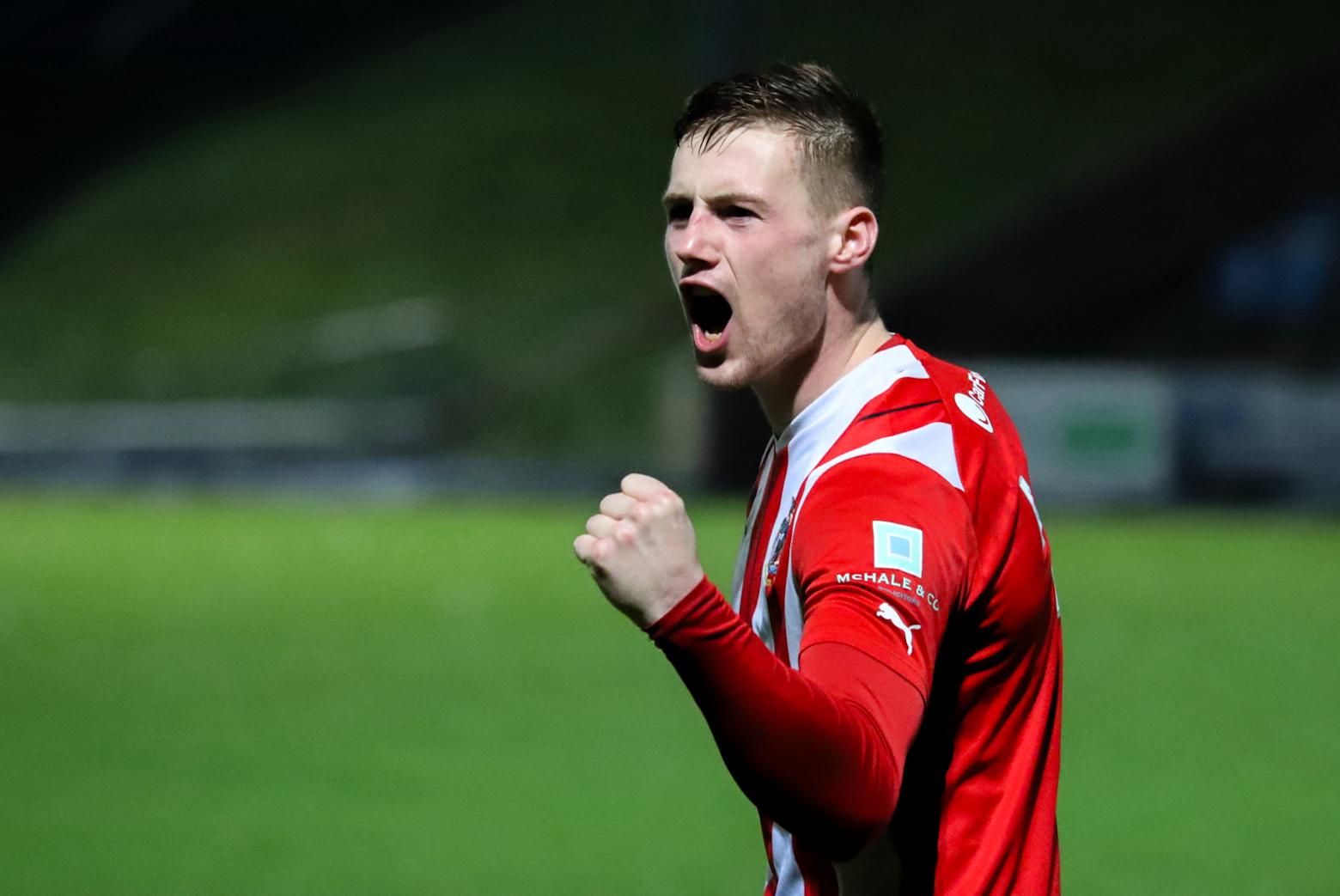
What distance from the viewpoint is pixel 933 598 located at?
91.3 inches

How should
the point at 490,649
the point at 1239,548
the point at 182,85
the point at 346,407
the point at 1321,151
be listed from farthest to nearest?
the point at 182,85, the point at 346,407, the point at 1321,151, the point at 1239,548, the point at 490,649

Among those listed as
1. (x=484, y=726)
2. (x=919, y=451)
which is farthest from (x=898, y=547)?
(x=484, y=726)

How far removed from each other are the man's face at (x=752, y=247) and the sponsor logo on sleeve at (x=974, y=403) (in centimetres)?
24

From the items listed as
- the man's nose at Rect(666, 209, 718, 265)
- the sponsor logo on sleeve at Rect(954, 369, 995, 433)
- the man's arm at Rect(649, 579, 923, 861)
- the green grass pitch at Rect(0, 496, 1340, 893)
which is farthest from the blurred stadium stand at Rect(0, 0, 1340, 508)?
the man's arm at Rect(649, 579, 923, 861)

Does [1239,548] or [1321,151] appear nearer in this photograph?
[1239,548]

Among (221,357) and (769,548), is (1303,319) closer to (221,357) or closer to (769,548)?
(221,357)

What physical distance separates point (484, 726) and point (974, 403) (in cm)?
713

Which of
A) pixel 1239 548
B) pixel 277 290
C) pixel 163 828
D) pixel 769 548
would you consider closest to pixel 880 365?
pixel 769 548

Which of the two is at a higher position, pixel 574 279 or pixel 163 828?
pixel 574 279

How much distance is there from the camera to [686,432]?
21.0 metres

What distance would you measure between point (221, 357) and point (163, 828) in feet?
71.0

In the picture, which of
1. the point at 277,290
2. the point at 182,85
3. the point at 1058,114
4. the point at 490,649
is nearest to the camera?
the point at 490,649

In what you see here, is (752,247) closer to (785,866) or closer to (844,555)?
(844,555)

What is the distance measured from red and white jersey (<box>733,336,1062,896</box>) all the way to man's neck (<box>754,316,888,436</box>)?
0.11 ft
